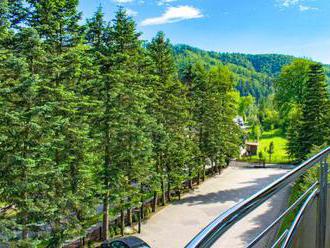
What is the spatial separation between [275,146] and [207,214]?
36003mm

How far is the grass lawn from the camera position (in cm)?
4358

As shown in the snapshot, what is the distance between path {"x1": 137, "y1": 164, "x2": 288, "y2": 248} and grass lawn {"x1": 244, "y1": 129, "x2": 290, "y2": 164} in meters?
10.4

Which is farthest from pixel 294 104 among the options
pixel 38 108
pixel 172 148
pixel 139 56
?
pixel 38 108

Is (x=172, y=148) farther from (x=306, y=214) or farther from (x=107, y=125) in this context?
(x=306, y=214)

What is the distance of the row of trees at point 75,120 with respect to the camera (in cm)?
1153

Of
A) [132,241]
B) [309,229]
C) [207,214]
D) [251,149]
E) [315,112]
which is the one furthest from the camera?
[251,149]

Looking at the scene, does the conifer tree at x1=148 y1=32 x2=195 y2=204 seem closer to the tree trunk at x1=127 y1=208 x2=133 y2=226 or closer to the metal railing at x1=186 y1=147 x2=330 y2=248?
the tree trunk at x1=127 y1=208 x2=133 y2=226

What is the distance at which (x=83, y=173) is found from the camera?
14.6 meters

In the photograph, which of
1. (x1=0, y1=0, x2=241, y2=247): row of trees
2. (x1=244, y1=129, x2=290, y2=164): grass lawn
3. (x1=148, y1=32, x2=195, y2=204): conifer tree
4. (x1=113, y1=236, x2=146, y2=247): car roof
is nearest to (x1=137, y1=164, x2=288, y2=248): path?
(x1=0, y1=0, x2=241, y2=247): row of trees

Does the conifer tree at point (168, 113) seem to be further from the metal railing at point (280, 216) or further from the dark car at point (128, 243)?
the metal railing at point (280, 216)

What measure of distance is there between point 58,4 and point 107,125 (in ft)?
19.1

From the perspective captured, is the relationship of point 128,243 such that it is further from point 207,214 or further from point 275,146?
point 275,146

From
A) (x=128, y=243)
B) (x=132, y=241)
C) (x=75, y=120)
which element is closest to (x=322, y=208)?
(x=128, y=243)

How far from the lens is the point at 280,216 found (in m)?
1.67
